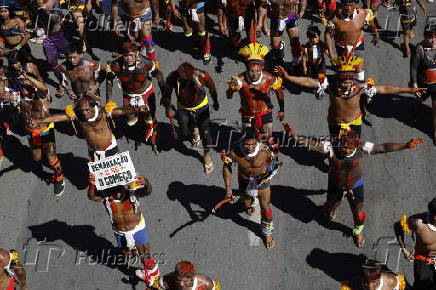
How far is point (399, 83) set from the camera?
13.0 metres

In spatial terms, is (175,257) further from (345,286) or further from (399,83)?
(399,83)

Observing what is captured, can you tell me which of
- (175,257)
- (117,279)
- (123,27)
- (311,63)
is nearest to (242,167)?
(175,257)

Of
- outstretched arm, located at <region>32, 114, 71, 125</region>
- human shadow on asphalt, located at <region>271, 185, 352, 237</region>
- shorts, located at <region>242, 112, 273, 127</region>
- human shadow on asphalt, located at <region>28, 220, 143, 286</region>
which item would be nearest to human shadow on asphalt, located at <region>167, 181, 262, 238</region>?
human shadow on asphalt, located at <region>271, 185, 352, 237</region>

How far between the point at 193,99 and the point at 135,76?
48.0 inches

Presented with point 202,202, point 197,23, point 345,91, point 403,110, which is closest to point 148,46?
point 197,23

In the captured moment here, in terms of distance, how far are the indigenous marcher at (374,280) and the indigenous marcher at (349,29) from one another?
4888 millimetres

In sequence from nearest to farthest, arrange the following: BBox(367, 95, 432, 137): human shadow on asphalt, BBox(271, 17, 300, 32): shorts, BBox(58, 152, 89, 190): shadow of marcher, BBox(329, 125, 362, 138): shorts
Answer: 1. BBox(329, 125, 362, 138): shorts
2. BBox(58, 152, 89, 190): shadow of marcher
3. BBox(367, 95, 432, 137): human shadow on asphalt
4. BBox(271, 17, 300, 32): shorts

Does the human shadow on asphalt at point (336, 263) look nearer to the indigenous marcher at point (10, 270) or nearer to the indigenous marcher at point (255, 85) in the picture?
the indigenous marcher at point (255, 85)

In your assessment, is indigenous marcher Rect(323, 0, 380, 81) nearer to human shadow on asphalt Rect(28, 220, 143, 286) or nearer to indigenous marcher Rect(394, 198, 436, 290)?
indigenous marcher Rect(394, 198, 436, 290)

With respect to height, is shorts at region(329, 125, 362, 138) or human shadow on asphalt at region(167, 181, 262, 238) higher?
shorts at region(329, 125, 362, 138)

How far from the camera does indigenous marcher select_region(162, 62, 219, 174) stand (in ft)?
34.3

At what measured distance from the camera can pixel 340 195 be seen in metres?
9.70

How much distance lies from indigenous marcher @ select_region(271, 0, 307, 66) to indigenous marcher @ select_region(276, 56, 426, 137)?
7.17 feet

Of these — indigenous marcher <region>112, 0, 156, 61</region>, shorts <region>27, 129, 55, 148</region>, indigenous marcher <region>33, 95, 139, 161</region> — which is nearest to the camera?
indigenous marcher <region>33, 95, 139, 161</region>
